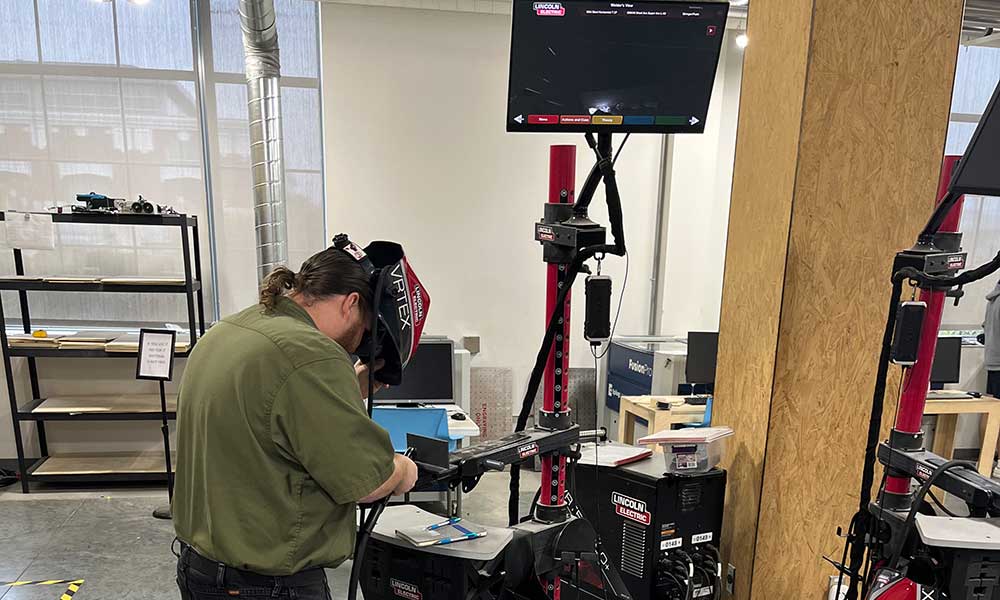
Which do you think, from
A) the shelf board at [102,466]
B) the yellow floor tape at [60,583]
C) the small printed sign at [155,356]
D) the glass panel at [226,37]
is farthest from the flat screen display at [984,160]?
the shelf board at [102,466]

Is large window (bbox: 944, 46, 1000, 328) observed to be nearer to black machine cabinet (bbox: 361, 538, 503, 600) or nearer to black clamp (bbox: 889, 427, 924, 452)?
black clamp (bbox: 889, 427, 924, 452)

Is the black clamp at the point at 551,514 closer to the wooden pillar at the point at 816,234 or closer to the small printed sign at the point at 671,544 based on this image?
the small printed sign at the point at 671,544

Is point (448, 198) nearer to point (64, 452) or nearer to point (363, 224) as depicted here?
point (363, 224)

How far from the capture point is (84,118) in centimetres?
425

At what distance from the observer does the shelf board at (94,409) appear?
402 centimetres

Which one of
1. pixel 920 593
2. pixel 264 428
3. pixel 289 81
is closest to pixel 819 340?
pixel 920 593

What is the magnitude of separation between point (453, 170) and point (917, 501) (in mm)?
3676

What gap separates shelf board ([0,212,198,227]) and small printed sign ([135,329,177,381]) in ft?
2.26

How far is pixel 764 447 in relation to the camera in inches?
88.6

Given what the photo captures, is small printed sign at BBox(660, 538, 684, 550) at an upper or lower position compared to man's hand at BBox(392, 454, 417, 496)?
lower

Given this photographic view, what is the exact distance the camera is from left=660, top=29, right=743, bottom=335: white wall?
189 inches

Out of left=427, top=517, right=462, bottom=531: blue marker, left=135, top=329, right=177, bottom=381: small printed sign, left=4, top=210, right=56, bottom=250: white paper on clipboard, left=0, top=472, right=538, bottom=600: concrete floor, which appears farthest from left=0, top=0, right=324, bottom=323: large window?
left=427, top=517, right=462, bottom=531: blue marker

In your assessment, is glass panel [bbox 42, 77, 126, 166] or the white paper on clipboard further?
glass panel [bbox 42, 77, 126, 166]

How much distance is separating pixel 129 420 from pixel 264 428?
12.3 ft
